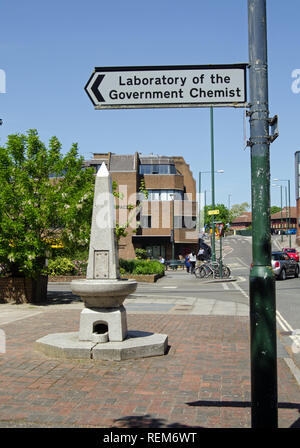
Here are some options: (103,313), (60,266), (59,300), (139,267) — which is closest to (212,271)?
(139,267)

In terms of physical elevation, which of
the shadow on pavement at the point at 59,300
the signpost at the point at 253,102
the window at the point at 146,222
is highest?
the window at the point at 146,222

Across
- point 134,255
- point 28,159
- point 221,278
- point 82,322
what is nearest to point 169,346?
point 82,322

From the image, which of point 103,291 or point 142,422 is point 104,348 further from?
point 142,422

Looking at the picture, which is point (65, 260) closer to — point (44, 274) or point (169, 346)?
point (44, 274)

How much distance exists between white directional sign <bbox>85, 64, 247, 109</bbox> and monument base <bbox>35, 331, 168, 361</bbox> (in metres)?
4.83

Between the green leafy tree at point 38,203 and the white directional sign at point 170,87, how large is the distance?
456 inches

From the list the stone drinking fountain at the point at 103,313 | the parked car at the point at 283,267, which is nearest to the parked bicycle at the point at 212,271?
the parked car at the point at 283,267

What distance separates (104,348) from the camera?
24.8ft

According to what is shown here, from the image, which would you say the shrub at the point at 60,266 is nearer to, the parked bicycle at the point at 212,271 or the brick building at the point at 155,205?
the parked bicycle at the point at 212,271

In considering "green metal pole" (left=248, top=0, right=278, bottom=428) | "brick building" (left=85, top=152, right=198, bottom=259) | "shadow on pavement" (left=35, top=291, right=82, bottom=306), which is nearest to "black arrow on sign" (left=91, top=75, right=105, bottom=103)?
"green metal pole" (left=248, top=0, right=278, bottom=428)

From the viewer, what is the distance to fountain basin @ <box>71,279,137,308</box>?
25.8ft

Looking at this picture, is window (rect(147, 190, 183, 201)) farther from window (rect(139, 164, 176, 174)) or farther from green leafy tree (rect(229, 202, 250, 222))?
green leafy tree (rect(229, 202, 250, 222))

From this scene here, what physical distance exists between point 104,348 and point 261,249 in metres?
4.77

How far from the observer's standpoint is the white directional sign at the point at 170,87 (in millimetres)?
3771
